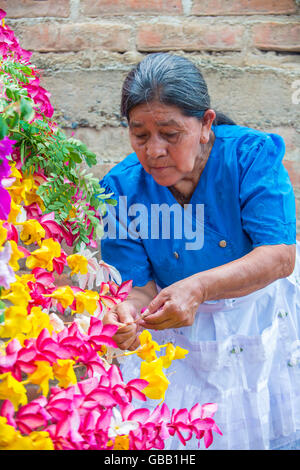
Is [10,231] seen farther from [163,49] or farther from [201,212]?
[163,49]

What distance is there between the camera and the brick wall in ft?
5.26

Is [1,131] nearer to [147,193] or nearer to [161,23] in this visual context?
[147,193]

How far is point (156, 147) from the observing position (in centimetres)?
111

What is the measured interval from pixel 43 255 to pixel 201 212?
592 mm

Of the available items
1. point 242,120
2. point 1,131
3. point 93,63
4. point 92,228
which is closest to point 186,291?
point 92,228

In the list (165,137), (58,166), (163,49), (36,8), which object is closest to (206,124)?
(165,137)

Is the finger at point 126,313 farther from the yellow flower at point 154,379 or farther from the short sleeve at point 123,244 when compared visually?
→ the yellow flower at point 154,379

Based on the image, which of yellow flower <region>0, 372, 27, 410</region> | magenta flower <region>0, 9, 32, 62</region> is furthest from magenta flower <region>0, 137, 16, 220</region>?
Answer: magenta flower <region>0, 9, 32, 62</region>

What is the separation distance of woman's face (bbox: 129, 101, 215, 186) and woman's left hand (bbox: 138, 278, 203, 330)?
0.88 ft

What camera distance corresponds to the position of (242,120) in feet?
5.46

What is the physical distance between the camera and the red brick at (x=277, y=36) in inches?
62.7

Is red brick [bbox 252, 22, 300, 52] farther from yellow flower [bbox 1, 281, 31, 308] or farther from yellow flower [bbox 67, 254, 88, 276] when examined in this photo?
yellow flower [bbox 1, 281, 31, 308]

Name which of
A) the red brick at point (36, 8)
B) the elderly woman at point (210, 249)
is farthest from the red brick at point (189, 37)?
the elderly woman at point (210, 249)

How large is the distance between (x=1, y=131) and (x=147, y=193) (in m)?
0.79
